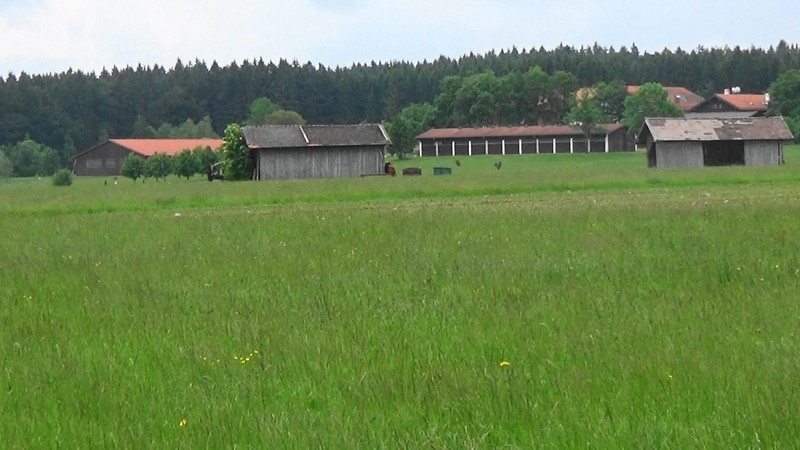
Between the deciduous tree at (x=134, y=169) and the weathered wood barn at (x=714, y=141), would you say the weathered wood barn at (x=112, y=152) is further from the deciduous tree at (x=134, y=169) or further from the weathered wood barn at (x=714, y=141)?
the weathered wood barn at (x=714, y=141)

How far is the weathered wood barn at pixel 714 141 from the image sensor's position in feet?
234

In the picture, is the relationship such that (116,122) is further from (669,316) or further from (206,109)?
(669,316)

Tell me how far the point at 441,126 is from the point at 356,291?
13012cm

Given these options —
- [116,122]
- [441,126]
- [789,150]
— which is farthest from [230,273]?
[116,122]

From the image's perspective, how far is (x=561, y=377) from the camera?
7.38 meters

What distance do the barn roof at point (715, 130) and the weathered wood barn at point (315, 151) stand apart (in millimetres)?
18273

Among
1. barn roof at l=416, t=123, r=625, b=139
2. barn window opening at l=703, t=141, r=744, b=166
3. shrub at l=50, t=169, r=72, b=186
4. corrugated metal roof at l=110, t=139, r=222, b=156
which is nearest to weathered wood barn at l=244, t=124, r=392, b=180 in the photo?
shrub at l=50, t=169, r=72, b=186

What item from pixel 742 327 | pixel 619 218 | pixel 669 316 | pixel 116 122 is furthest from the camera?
pixel 116 122

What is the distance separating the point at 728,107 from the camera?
137 m

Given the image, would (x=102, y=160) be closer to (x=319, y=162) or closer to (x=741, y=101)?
(x=319, y=162)

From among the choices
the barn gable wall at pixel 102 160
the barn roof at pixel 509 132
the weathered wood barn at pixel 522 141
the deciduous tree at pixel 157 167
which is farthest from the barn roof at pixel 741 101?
the deciduous tree at pixel 157 167

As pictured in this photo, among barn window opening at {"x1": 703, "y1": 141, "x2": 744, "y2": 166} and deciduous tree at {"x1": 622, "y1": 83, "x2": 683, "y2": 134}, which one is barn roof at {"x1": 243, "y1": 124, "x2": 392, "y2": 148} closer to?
barn window opening at {"x1": 703, "y1": 141, "x2": 744, "y2": 166}

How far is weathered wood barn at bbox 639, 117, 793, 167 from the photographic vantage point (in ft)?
234

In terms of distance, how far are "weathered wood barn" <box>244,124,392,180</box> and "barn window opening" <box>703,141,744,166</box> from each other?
2125cm
